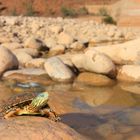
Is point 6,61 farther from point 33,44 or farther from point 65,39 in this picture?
point 65,39

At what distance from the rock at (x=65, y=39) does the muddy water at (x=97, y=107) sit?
22.2 feet

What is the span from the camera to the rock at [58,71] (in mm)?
9625

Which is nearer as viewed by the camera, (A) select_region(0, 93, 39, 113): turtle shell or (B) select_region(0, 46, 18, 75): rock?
(A) select_region(0, 93, 39, 113): turtle shell

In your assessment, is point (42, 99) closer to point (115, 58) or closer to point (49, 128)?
point (49, 128)

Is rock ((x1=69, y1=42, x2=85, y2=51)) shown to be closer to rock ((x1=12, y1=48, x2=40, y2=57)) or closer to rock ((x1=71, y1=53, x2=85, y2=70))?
rock ((x1=12, y1=48, x2=40, y2=57))

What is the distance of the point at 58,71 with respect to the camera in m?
9.65

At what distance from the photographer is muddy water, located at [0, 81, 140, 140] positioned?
5.86 meters

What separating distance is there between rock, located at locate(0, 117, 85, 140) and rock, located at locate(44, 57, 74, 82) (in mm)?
4936

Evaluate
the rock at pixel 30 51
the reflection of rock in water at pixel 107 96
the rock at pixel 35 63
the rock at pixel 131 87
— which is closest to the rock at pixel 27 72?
the rock at pixel 35 63

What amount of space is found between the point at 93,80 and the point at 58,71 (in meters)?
0.80

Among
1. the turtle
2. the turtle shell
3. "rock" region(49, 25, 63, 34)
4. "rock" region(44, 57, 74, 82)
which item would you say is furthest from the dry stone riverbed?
"rock" region(49, 25, 63, 34)

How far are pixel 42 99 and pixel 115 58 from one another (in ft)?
20.5

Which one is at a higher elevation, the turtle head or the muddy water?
the turtle head

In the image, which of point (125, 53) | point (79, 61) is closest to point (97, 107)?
point (79, 61)
